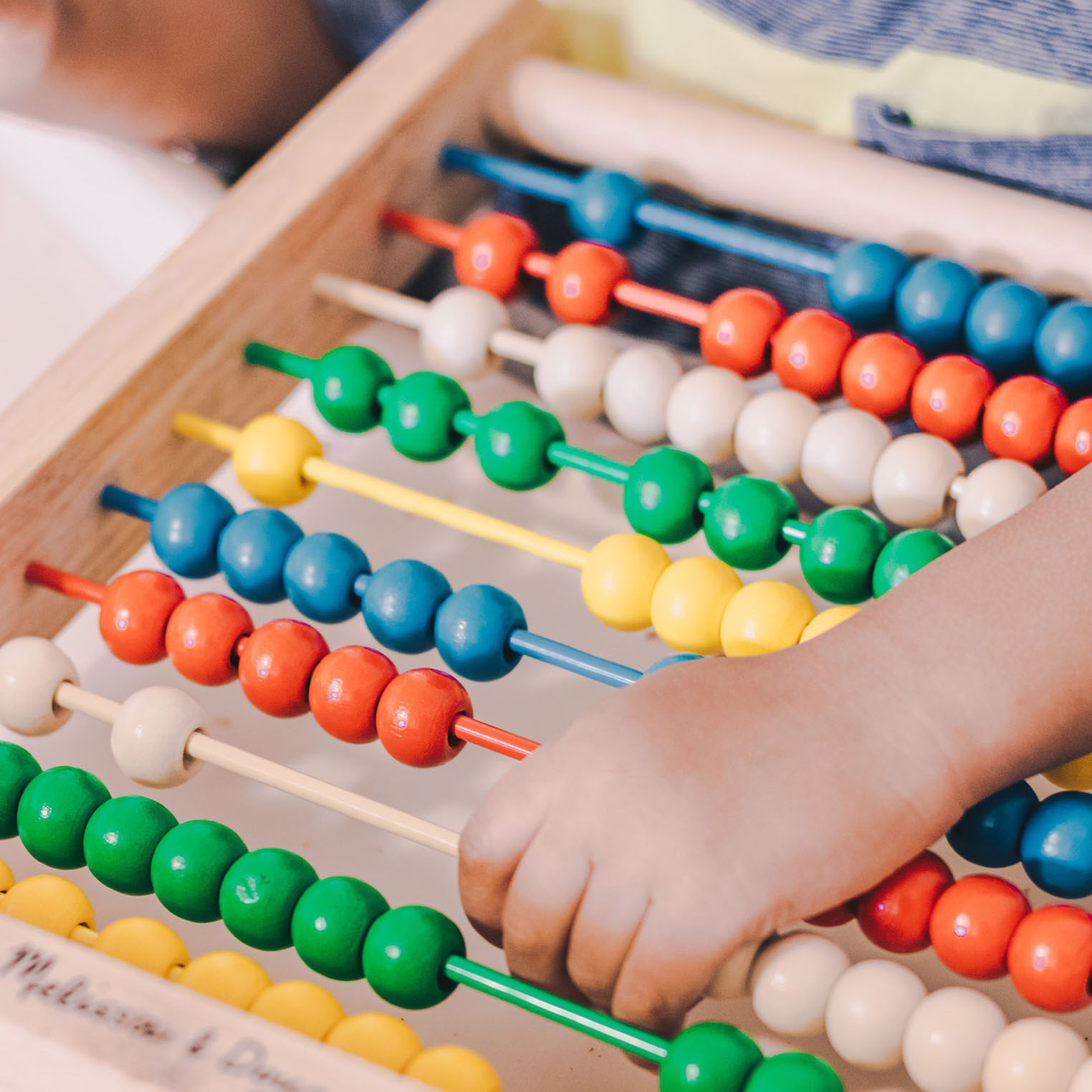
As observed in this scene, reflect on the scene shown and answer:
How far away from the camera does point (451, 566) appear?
0.69 meters

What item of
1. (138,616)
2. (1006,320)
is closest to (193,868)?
(138,616)

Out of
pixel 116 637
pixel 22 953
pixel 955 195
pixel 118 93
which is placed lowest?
pixel 22 953

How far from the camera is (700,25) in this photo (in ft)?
2.65

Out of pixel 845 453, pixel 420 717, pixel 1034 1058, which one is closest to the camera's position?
pixel 1034 1058

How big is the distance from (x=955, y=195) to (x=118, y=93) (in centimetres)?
52

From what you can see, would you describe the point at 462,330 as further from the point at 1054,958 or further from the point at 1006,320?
the point at 1054,958

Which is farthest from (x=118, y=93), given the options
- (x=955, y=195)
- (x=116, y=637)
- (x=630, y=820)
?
(x=630, y=820)

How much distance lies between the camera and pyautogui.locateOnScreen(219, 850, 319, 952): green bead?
0.49m

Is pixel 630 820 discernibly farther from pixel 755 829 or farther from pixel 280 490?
pixel 280 490

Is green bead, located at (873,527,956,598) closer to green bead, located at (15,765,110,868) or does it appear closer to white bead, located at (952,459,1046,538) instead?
white bead, located at (952,459,1046,538)

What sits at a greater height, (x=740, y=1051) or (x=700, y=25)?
(x=700, y=25)

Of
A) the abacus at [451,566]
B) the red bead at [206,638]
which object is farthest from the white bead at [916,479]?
the red bead at [206,638]

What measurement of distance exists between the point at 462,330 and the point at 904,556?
293 mm

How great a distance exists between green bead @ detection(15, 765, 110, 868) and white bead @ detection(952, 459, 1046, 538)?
399 mm
